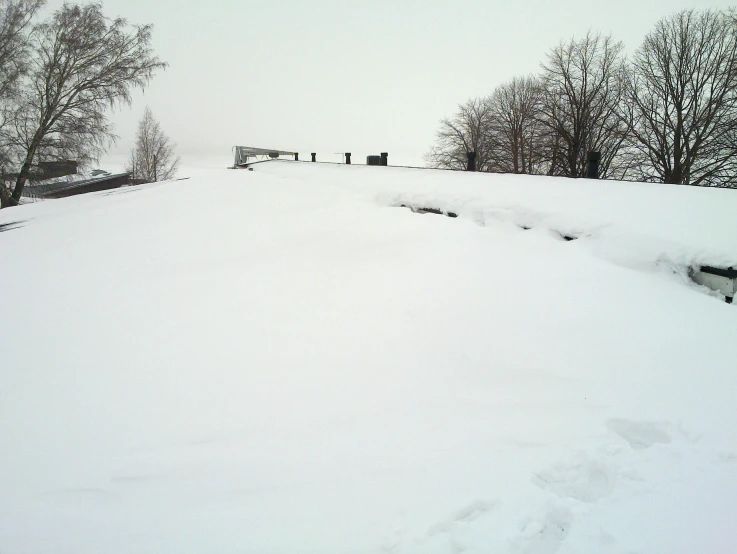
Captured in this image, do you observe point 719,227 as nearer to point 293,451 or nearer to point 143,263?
point 293,451

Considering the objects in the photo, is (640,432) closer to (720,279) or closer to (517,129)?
(720,279)

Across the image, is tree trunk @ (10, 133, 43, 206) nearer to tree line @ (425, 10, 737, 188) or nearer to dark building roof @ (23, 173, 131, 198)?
dark building roof @ (23, 173, 131, 198)

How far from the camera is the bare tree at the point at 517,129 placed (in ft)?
86.7

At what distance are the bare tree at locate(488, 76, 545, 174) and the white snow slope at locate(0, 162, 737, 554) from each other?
23.9 m

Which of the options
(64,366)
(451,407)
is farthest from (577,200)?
(64,366)

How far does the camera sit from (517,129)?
28828mm

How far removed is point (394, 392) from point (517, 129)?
31000 millimetres

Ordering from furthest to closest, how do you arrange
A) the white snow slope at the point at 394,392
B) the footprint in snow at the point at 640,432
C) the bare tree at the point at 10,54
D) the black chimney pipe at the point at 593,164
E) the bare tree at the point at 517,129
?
the bare tree at the point at 517,129
the bare tree at the point at 10,54
the black chimney pipe at the point at 593,164
the footprint in snow at the point at 640,432
the white snow slope at the point at 394,392

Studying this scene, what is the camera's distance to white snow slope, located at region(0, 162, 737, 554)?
186 cm

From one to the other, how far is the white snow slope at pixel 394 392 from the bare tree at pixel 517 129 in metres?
23.9

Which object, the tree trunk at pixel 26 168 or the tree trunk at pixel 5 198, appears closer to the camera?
the tree trunk at pixel 5 198

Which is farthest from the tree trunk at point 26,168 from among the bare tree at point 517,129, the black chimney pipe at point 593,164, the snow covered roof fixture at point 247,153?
the bare tree at point 517,129

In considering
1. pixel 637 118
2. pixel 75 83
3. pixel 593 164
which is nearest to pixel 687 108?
pixel 637 118

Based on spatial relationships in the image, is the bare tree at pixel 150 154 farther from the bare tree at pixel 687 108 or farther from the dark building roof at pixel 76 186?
the bare tree at pixel 687 108
